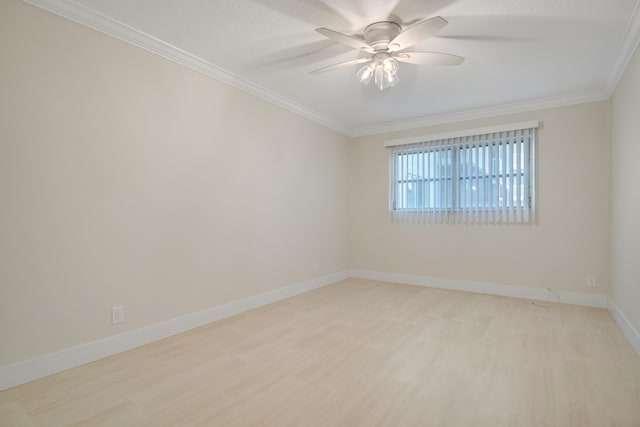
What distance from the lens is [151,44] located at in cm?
263

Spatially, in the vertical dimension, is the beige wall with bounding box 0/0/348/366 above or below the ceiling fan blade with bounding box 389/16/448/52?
below

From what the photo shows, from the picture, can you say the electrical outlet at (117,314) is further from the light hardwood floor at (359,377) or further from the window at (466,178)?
the window at (466,178)

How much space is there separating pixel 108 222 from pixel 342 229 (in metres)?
3.51

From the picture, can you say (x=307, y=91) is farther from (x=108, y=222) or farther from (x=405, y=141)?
(x=108, y=222)

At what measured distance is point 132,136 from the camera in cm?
255

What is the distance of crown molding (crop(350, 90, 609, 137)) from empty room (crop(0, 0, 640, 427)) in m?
0.04

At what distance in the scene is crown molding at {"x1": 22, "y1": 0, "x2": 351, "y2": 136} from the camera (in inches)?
85.3

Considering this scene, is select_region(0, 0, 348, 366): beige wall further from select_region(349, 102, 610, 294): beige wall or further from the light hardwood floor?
select_region(349, 102, 610, 294): beige wall

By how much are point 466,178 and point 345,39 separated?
9.63 feet

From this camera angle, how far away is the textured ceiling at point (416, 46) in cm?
220

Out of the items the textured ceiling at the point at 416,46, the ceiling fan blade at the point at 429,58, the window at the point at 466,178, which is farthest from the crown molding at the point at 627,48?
the ceiling fan blade at the point at 429,58

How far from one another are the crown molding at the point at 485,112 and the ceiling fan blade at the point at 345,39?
7.94 ft

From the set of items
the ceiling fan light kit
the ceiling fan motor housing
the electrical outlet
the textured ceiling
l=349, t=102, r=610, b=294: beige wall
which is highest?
the textured ceiling

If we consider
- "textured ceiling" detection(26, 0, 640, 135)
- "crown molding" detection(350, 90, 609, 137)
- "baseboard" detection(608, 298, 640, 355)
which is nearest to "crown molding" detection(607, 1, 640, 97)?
"textured ceiling" detection(26, 0, 640, 135)
